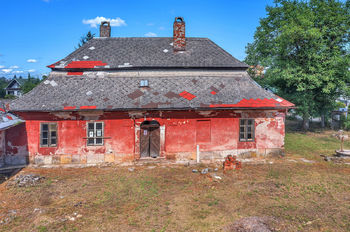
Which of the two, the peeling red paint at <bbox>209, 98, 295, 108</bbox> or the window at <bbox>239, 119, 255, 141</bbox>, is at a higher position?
the peeling red paint at <bbox>209, 98, 295, 108</bbox>

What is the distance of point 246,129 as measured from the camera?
14758 millimetres

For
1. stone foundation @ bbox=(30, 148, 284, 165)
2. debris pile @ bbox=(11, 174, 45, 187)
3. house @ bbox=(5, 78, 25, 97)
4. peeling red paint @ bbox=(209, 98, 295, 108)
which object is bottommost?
debris pile @ bbox=(11, 174, 45, 187)

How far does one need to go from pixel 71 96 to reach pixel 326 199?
14701mm

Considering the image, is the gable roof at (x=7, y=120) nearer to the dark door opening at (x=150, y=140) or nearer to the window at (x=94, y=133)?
the window at (x=94, y=133)

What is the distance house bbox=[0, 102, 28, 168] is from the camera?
12945 millimetres

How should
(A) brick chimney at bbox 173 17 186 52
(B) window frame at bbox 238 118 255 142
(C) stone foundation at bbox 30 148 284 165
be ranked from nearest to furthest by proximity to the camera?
(C) stone foundation at bbox 30 148 284 165 < (B) window frame at bbox 238 118 255 142 < (A) brick chimney at bbox 173 17 186 52

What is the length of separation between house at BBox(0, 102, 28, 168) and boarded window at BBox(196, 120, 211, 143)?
1069 cm

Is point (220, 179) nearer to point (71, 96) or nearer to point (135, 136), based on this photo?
point (135, 136)

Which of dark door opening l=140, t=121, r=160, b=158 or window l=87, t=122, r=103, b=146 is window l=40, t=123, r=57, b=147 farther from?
dark door opening l=140, t=121, r=160, b=158

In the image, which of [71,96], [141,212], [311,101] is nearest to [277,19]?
[311,101]

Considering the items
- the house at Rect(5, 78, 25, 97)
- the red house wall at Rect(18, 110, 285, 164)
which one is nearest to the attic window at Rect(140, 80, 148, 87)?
the red house wall at Rect(18, 110, 285, 164)

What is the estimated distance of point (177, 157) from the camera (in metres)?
14.3

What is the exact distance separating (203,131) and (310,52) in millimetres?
15146

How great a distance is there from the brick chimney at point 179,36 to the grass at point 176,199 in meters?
9.67
